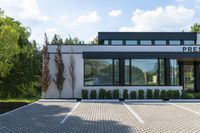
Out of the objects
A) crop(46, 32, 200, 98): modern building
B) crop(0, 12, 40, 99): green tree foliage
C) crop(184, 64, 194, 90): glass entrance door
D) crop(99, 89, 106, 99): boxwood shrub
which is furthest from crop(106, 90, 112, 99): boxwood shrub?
crop(184, 64, 194, 90): glass entrance door

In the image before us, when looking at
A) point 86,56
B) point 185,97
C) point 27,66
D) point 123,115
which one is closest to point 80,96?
point 86,56

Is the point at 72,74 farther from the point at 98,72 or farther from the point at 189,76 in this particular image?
the point at 189,76

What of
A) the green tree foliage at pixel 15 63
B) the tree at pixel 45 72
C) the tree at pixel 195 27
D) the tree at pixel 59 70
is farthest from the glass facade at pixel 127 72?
the tree at pixel 195 27

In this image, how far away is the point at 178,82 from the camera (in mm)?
28859

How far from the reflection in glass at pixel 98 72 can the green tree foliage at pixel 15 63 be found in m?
5.44

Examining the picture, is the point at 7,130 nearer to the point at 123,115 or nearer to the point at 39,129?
the point at 39,129

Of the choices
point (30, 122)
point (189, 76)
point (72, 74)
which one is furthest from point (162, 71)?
point (30, 122)

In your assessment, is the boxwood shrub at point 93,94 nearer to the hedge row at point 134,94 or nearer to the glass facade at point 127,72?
the hedge row at point 134,94

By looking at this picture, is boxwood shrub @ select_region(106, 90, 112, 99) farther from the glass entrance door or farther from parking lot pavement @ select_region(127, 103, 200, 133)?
parking lot pavement @ select_region(127, 103, 200, 133)

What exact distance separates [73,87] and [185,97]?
844cm

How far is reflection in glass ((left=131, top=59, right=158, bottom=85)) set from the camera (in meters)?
28.0

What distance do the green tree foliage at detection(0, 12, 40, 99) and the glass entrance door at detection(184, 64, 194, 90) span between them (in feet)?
42.7

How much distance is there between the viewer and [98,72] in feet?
91.8

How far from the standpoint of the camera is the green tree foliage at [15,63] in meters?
25.0
